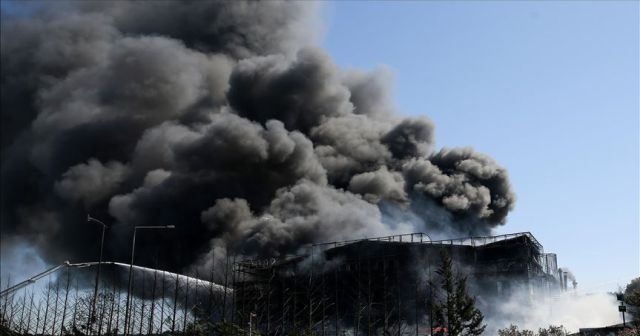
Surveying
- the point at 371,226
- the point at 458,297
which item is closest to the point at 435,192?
the point at 371,226

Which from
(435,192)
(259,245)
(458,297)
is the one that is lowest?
(458,297)

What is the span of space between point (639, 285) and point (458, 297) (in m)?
41.5

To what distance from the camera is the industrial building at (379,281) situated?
68750 mm

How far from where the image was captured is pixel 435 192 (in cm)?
8869

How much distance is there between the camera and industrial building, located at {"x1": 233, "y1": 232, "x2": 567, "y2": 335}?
68750 mm

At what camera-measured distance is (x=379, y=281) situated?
2790 inches

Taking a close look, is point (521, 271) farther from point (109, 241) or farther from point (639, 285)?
point (109, 241)

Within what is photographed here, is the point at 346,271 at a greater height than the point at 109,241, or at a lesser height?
lesser

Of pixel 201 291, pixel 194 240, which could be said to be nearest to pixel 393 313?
pixel 201 291

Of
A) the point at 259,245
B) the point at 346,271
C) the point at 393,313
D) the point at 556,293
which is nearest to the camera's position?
the point at 393,313

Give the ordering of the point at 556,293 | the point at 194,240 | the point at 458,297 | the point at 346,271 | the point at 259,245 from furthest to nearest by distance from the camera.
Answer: the point at 194,240 → the point at 259,245 → the point at 556,293 → the point at 346,271 → the point at 458,297

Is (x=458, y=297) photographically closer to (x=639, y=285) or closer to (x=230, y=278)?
(x=639, y=285)

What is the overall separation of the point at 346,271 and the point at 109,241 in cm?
4226

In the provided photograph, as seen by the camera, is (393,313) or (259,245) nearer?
(393,313)
